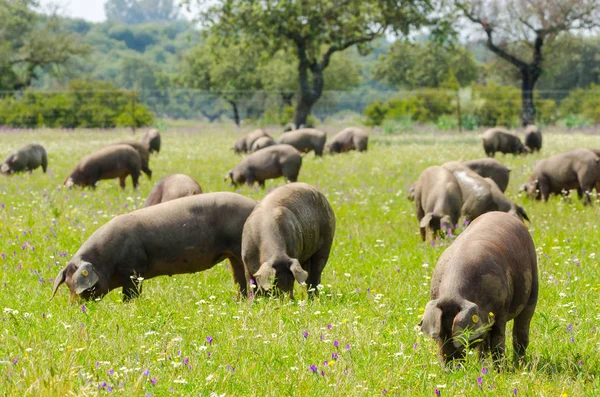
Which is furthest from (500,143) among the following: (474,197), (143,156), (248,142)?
(474,197)

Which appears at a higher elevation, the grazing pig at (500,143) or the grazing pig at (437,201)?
the grazing pig at (437,201)

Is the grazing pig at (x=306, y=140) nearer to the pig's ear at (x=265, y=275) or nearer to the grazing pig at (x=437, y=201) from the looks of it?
the grazing pig at (x=437, y=201)

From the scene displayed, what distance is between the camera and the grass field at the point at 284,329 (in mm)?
4262

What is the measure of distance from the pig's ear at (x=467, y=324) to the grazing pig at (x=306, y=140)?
19.0 meters

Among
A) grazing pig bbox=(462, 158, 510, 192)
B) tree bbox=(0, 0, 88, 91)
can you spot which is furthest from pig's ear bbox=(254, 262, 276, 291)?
tree bbox=(0, 0, 88, 91)

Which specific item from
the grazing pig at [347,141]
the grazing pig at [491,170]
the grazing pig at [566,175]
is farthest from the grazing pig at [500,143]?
the grazing pig at [491,170]

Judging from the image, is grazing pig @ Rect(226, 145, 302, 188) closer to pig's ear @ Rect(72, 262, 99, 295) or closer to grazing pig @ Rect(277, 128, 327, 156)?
grazing pig @ Rect(277, 128, 327, 156)

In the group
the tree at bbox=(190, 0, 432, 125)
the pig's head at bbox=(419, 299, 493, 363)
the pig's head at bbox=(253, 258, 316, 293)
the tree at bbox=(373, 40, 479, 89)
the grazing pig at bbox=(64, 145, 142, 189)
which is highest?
the tree at bbox=(190, 0, 432, 125)

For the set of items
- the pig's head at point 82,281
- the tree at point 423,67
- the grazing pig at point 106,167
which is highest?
the pig's head at point 82,281

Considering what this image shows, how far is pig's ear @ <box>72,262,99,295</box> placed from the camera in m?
6.35

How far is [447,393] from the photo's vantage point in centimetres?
418

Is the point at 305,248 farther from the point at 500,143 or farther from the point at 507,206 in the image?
the point at 500,143

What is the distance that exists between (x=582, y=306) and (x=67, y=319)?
402 cm

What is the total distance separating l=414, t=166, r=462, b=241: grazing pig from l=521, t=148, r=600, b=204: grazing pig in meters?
3.04
